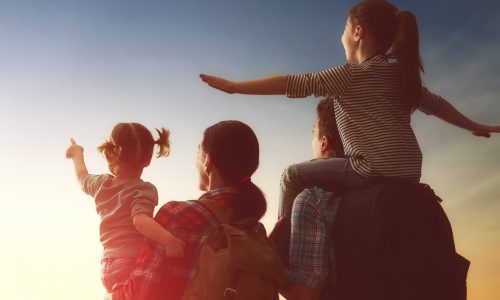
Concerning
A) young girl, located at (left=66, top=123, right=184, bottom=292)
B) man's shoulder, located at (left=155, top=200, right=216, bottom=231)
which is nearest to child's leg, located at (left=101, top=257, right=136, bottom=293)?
young girl, located at (left=66, top=123, right=184, bottom=292)

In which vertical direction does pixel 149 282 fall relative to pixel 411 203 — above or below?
below

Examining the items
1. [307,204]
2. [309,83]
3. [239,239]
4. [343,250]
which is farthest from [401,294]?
[309,83]

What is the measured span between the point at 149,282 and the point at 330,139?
7.00 feet

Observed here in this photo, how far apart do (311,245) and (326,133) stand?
114cm

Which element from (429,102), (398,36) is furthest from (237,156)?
(429,102)

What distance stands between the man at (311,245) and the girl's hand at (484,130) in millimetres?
1660

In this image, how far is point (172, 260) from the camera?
3.82 meters

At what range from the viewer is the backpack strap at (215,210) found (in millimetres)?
3910

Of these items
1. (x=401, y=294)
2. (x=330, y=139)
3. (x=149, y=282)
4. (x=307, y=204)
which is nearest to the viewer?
(x=149, y=282)

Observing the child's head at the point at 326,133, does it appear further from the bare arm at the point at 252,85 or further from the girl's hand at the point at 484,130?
the girl's hand at the point at 484,130

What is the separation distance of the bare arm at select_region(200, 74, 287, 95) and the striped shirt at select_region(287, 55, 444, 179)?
8 cm

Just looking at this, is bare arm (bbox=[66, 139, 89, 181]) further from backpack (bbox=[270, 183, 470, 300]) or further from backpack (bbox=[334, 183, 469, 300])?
backpack (bbox=[334, 183, 469, 300])

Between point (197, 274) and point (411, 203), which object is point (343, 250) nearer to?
point (411, 203)

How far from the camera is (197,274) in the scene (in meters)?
3.79
